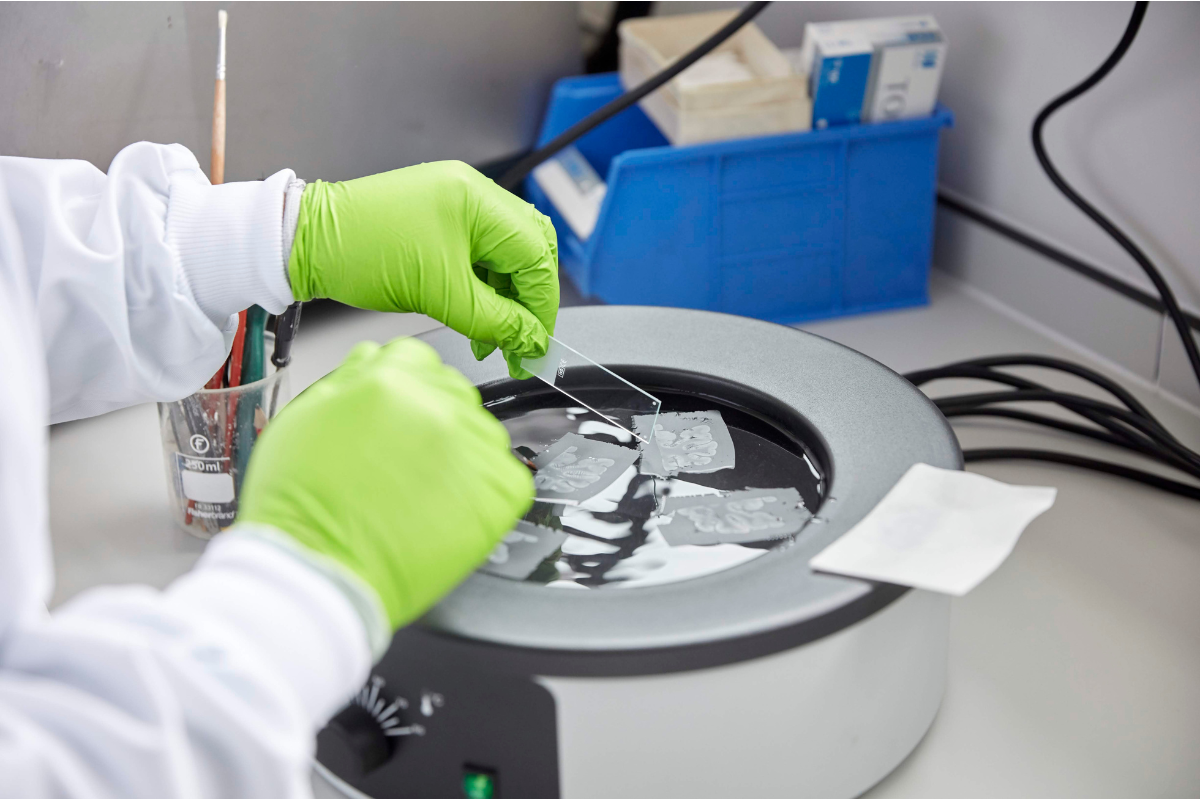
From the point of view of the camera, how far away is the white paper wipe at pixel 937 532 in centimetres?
61

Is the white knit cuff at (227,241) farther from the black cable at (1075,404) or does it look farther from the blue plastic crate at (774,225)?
the black cable at (1075,404)

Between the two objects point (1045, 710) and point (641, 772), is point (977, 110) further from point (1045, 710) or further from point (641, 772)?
point (641, 772)

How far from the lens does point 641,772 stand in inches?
23.4

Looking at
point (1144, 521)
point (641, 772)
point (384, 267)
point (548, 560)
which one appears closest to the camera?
point (641, 772)

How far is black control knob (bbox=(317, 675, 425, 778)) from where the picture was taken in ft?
2.02

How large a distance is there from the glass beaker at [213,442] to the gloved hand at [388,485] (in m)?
0.35

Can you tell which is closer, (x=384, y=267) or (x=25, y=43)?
(x=384, y=267)

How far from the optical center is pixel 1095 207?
123 cm

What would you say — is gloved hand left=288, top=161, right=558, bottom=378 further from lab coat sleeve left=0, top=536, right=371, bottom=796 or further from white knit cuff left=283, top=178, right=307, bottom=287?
lab coat sleeve left=0, top=536, right=371, bottom=796

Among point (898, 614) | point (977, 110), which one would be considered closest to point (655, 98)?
point (977, 110)

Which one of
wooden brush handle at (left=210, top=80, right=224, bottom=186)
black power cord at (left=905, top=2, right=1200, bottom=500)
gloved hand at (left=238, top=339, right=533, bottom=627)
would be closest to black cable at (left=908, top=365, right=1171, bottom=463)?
black power cord at (left=905, top=2, right=1200, bottom=500)

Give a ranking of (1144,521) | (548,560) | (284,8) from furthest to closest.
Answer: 1. (284,8)
2. (1144,521)
3. (548,560)

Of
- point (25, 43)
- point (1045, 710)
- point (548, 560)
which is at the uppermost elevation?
point (25, 43)

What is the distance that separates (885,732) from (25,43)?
1020mm
